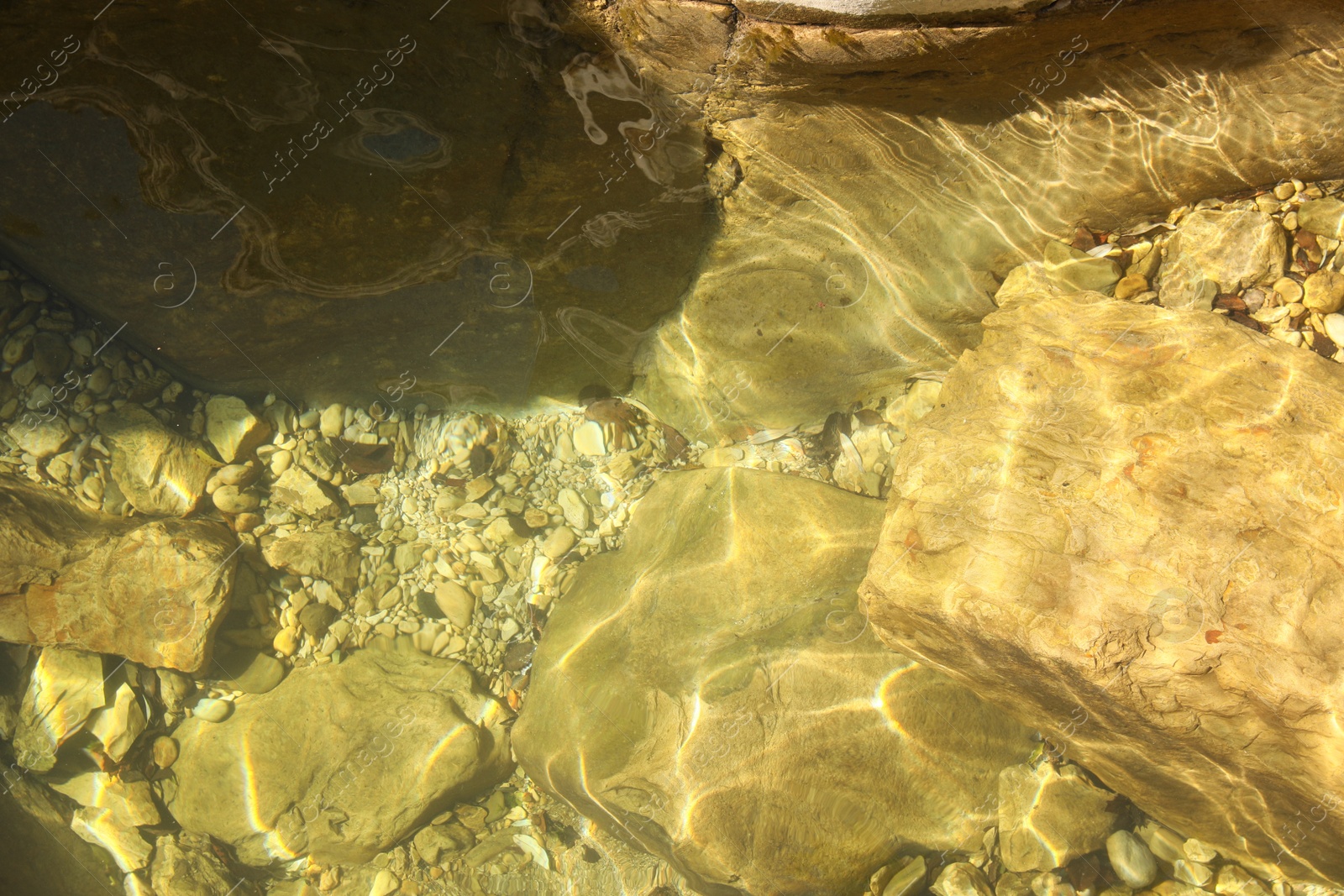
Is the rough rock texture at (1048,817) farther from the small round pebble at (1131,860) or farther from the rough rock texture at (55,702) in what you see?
the rough rock texture at (55,702)

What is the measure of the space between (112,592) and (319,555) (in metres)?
1.11

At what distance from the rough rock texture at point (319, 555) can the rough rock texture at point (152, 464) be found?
2.00 ft

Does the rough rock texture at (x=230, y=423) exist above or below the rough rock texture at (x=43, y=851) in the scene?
above

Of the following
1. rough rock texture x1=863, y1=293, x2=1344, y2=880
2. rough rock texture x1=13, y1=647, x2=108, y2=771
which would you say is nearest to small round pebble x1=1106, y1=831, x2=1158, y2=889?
rough rock texture x1=863, y1=293, x2=1344, y2=880

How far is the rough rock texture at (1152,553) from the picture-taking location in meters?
2.32

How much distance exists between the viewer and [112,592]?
396 cm

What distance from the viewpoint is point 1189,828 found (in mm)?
3215

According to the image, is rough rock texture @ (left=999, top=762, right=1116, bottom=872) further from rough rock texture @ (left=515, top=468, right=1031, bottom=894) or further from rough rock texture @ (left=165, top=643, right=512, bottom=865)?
rough rock texture @ (left=165, top=643, right=512, bottom=865)

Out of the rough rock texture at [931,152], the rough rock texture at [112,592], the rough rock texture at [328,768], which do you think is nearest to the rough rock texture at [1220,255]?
the rough rock texture at [931,152]

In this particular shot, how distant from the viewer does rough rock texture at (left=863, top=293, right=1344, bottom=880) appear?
2.32 metres

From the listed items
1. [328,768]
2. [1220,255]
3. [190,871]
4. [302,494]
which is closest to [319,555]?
[302,494]

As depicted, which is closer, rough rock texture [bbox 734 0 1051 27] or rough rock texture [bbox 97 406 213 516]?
rough rock texture [bbox 734 0 1051 27]

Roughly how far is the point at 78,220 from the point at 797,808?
14.7 ft

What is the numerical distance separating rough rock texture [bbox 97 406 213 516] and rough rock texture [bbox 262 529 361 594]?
609 millimetres
